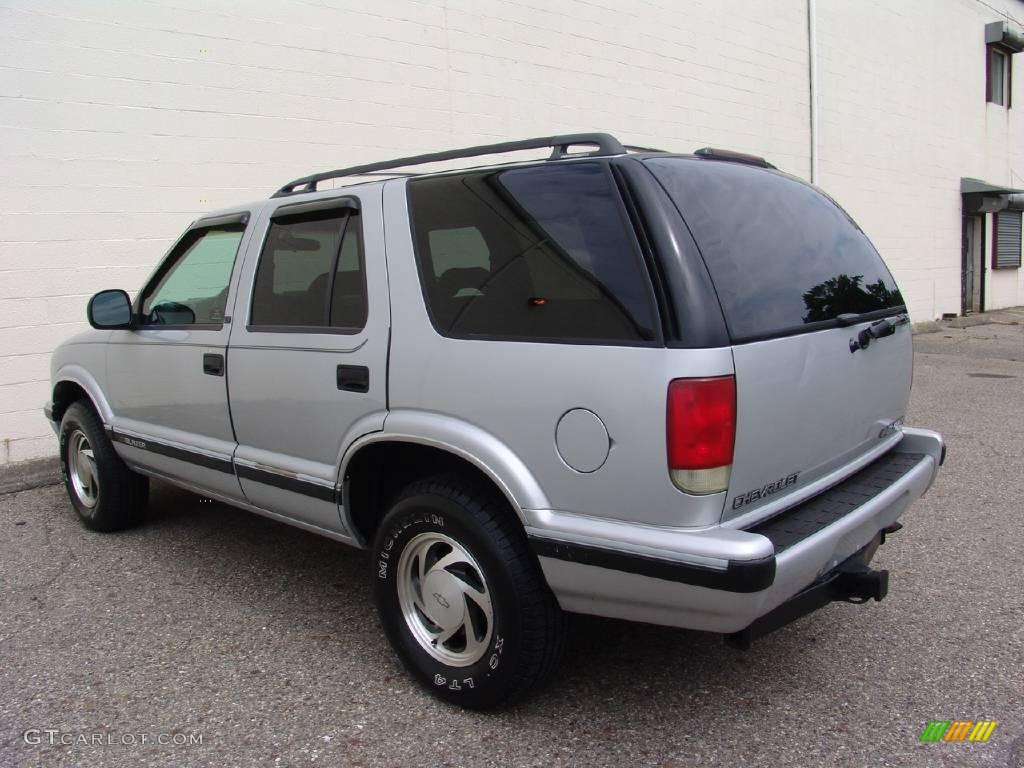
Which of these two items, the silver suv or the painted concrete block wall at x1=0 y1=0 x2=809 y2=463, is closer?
the silver suv

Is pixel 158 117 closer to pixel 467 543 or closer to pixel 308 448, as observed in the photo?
pixel 308 448

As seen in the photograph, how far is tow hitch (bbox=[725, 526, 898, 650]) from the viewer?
249cm

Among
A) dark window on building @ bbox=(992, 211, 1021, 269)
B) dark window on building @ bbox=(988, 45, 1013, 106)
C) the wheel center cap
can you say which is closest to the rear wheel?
the wheel center cap

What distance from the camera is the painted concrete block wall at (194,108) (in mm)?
6164

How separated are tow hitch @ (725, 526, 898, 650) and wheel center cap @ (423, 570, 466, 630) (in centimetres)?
87

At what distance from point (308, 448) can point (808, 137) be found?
40.7 ft

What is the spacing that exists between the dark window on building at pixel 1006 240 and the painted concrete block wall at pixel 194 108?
13987mm

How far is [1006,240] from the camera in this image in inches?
785

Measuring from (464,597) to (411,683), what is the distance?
54 centimetres

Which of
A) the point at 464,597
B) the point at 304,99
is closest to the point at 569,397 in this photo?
the point at 464,597

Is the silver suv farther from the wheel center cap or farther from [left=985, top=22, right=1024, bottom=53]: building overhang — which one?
[left=985, top=22, right=1024, bottom=53]: building overhang

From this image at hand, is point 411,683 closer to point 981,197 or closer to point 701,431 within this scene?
point 701,431

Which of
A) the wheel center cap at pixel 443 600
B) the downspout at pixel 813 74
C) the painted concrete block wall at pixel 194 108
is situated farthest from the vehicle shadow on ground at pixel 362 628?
the downspout at pixel 813 74

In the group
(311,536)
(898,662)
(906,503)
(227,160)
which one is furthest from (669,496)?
(227,160)
